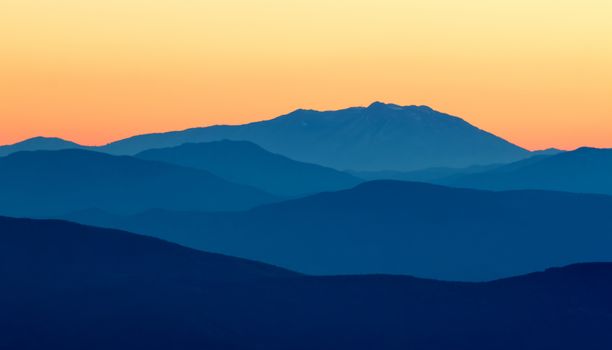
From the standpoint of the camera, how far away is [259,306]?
134 m

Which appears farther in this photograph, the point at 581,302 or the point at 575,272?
the point at 575,272

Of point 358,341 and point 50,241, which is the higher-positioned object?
point 50,241

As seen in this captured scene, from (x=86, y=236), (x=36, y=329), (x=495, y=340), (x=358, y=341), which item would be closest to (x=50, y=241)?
(x=86, y=236)

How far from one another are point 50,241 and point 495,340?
6658 centimetres

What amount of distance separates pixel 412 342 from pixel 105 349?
32.5 m

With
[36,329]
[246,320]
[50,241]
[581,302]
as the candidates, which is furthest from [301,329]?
[50,241]

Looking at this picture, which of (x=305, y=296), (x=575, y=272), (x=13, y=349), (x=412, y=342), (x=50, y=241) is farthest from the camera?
(x=50, y=241)

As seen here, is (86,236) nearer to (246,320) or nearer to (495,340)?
(246,320)

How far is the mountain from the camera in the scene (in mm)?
123188

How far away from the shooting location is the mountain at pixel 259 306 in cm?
12319

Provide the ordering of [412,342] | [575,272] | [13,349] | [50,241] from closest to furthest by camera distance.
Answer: [13,349], [412,342], [575,272], [50,241]

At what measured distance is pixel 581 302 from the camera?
14175 centimetres

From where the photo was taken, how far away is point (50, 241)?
536 ft

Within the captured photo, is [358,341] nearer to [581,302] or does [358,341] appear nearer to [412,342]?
[412,342]
